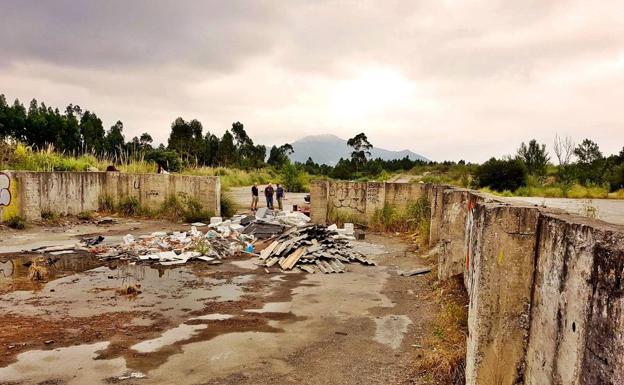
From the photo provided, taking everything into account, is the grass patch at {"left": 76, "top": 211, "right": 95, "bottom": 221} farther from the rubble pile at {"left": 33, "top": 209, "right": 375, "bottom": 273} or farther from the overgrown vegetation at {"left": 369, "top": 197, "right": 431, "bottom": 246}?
the overgrown vegetation at {"left": 369, "top": 197, "right": 431, "bottom": 246}

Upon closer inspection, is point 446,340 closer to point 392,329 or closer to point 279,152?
point 392,329

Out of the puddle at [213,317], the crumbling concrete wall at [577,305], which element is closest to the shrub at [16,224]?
the puddle at [213,317]

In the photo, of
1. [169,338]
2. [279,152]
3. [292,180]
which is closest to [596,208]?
[169,338]

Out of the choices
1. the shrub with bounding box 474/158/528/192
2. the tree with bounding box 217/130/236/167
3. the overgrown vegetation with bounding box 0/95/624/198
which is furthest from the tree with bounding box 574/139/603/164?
the tree with bounding box 217/130/236/167

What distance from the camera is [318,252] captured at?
11.5 meters

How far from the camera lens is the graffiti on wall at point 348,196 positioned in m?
17.2

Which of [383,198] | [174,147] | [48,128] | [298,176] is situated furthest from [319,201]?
[48,128]

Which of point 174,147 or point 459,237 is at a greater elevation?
point 174,147

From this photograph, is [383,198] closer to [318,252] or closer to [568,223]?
[318,252]

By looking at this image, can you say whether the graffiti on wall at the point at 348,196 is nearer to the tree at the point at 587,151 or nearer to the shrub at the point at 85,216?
the shrub at the point at 85,216

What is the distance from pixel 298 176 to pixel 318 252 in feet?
75.1

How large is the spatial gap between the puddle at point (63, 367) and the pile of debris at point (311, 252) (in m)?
5.52

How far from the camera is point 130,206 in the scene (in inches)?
748

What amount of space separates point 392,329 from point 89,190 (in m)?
15.7
